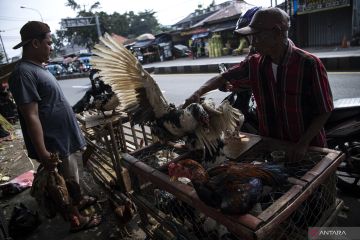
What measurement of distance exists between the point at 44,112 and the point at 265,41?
6.56ft

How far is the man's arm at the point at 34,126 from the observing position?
2408 mm

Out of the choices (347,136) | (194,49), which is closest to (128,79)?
(347,136)

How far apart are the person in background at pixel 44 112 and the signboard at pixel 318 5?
18.3 metres

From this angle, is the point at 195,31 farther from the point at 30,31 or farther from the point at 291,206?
the point at 291,206

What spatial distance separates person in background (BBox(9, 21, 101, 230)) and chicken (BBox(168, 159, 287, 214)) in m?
1.50

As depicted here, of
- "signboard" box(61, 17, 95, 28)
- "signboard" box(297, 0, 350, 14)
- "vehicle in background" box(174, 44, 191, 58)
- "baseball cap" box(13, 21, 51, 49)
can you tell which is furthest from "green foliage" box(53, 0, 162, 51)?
"baseball cap" box(13, 21, 51, 49)

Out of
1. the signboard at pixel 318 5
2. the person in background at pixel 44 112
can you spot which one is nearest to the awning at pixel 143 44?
the signboard at pixel 318 5

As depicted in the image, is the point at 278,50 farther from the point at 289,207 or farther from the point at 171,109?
the point at 289,207

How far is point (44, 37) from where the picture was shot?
2580 millimetres

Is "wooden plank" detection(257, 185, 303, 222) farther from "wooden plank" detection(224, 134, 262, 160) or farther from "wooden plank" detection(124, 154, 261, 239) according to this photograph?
"wooden plank" detection(224, 134, 262, 160)

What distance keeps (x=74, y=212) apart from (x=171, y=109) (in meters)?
1.65

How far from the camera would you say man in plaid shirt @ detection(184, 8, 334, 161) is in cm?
177

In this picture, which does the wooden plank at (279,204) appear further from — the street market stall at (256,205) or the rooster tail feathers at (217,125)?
the rooster tail feathers at (217,125)

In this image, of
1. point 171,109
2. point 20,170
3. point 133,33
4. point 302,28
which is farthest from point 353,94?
point 133,33
